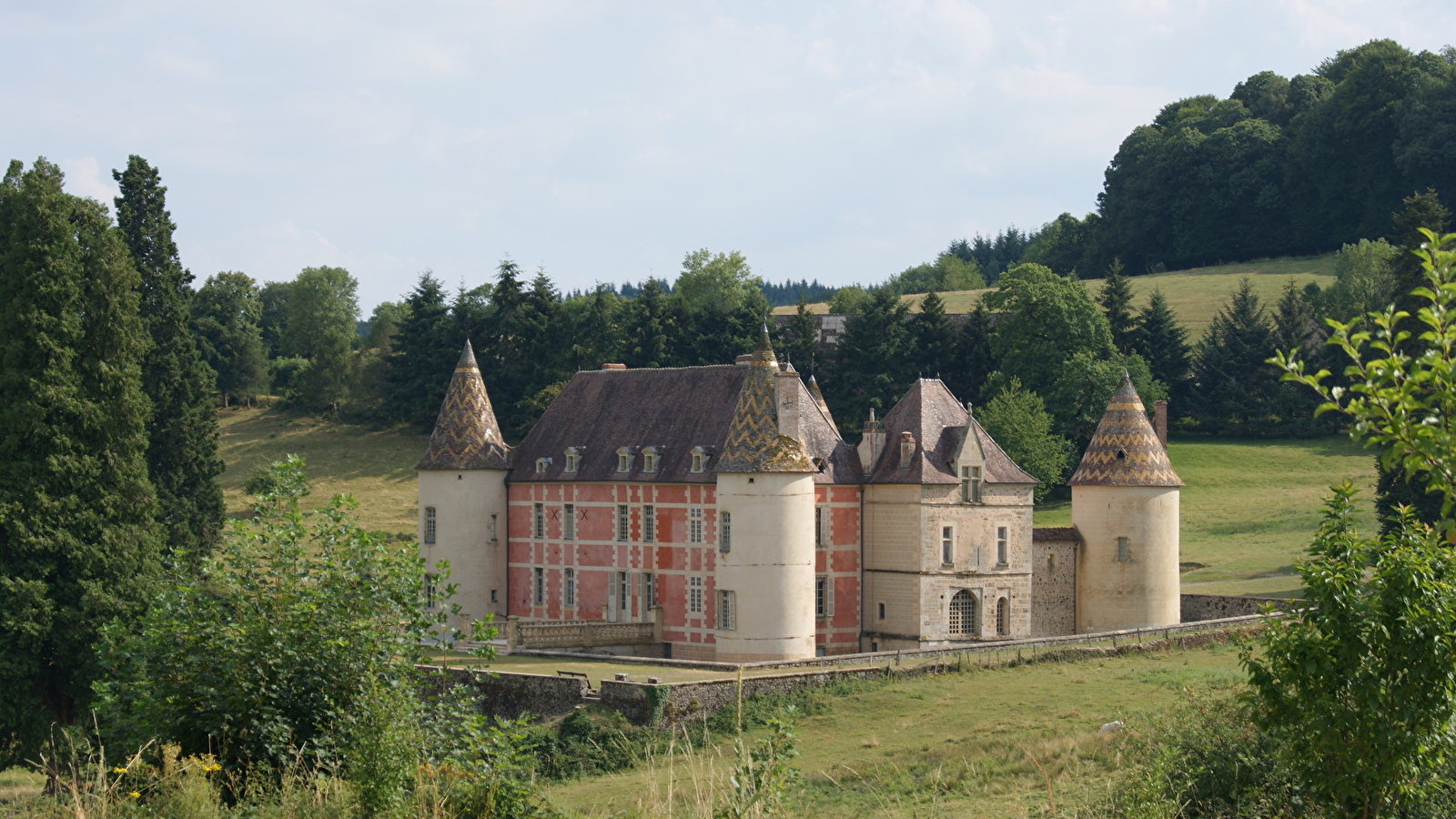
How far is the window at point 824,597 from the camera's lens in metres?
42.6

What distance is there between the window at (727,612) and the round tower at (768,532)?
0.08 ft

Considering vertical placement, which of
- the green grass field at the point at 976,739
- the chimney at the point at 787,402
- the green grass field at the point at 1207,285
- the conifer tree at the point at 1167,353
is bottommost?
the green grass field at the point at 976,739

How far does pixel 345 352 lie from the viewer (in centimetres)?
8544

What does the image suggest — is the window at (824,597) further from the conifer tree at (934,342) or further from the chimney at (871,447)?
the conifer tree at (934,342)

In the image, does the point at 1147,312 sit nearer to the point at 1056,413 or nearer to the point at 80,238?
the point at 1056,413

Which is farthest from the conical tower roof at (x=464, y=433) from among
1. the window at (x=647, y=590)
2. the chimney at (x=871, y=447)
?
the chimney at (x=871, y=447)

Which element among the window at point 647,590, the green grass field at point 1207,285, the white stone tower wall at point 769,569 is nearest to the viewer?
the white stone tower wall at point 769,569

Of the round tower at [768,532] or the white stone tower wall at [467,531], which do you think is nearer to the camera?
the round tower at [768,532]

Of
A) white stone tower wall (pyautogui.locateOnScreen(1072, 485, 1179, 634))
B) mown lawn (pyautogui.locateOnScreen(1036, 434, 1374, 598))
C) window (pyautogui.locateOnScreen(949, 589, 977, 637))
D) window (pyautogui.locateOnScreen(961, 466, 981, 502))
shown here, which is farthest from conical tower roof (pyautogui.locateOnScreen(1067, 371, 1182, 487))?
mown lawn (pyautogui.locateOnScreen(1036, 434, 1374, 598))

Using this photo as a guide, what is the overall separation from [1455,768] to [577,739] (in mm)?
20242

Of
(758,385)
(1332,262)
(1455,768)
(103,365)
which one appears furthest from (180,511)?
(1332,262)

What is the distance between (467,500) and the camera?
4712 centimetres

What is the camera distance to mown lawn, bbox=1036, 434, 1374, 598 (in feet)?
175

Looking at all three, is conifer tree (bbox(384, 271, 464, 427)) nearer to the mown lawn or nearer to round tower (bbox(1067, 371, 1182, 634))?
the mown lawn
